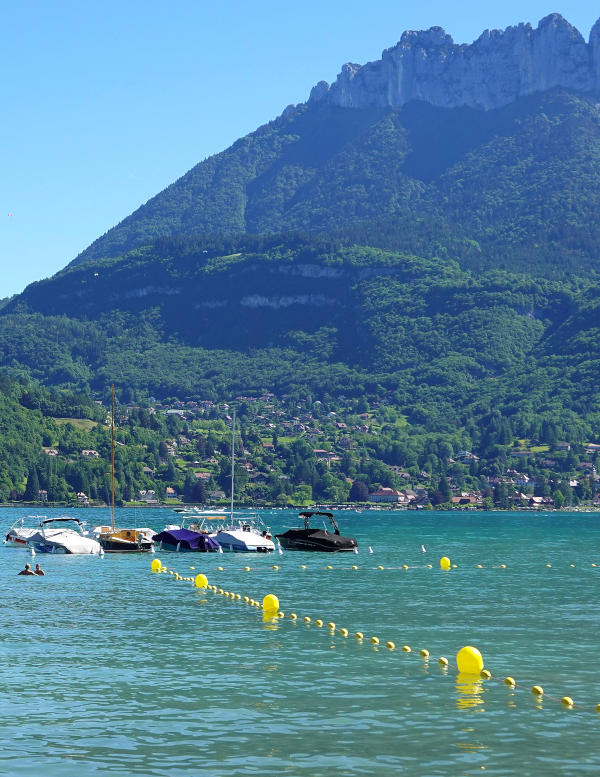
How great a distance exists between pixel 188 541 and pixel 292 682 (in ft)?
276

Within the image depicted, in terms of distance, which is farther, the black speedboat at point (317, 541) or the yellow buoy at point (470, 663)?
the black speedboat at point (317, 541)

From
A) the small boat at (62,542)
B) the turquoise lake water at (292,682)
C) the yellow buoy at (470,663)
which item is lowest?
the turquoise lake water at (292,682)

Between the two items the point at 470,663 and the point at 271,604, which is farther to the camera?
the point at 271,604

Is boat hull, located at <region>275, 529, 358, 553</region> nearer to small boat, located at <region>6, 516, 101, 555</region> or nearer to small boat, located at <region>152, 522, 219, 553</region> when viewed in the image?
small boat, located at <region>152, 522, 219, 553</region>

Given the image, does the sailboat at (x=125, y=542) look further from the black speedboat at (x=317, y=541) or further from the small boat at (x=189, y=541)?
the black speedboat at (x=317, y=541)

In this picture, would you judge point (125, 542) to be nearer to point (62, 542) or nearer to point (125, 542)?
point (125, 542)

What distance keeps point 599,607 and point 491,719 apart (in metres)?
38.0

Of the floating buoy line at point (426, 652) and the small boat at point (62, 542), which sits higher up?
the small boat at point (62, 542)

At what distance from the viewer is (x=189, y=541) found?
129m

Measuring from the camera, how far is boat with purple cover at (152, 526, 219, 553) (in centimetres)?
12938


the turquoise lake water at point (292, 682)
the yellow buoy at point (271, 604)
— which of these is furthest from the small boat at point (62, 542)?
the yellow buoy at point (271, 604)

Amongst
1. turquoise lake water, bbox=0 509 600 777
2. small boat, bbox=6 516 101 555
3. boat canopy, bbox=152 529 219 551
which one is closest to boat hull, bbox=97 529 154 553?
small boat, bbox=6 516 101 555

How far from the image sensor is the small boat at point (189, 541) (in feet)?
424

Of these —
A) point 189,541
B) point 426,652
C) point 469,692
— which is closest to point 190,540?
point 189,541
